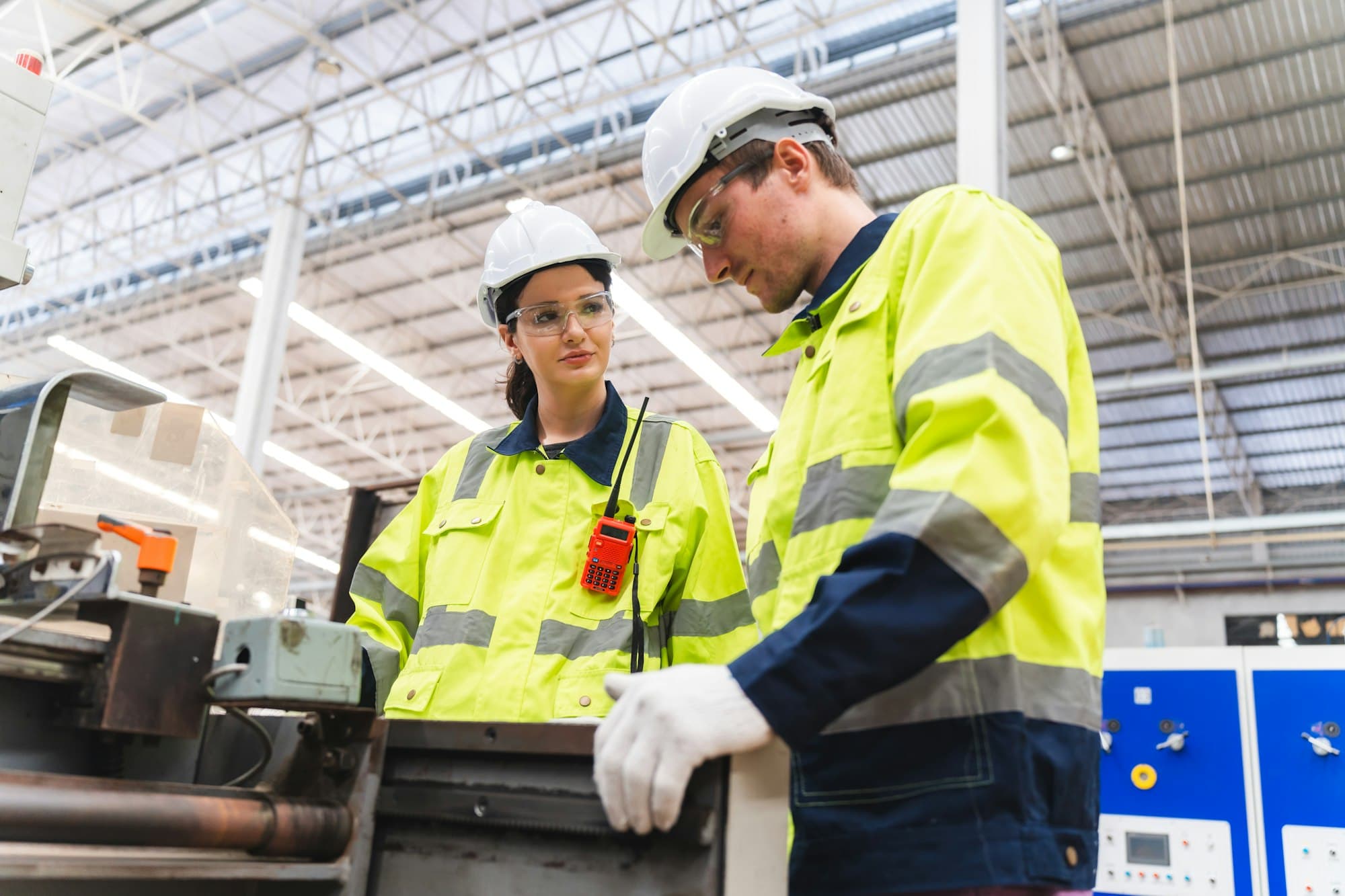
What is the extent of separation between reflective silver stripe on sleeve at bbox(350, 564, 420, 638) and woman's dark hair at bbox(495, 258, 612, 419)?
0.46 meters

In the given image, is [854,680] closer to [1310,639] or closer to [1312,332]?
[1310,639]

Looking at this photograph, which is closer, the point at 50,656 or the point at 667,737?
the point at 667,737

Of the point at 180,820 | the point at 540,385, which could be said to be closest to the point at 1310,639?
the point at 540,385

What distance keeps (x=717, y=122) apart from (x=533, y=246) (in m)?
0.76

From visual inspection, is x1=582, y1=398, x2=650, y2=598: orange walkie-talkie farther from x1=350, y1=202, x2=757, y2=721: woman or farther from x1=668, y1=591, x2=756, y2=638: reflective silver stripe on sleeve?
x1=668, y1=591, x2=756, y2=638: reflective silver stripe on sleeve

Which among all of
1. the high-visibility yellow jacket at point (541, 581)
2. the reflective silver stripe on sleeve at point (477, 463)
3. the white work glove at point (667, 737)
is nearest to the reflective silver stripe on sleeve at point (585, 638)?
the high-visibility yellow jacket at point (541, 581)

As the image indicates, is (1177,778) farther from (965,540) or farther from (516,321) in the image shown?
(965,540)

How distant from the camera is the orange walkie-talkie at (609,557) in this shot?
1.91 metres

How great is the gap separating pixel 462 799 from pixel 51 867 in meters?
0.42

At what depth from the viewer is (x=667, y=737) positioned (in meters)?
1.00

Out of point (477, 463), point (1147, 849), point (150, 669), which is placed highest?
point (477, 463)

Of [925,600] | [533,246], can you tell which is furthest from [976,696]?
[533,246]

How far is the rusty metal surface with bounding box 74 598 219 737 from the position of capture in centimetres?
113

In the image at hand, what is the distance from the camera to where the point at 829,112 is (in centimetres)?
168
